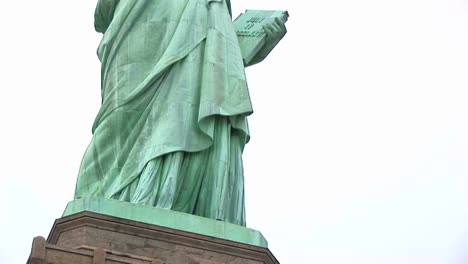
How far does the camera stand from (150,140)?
49.0 feet

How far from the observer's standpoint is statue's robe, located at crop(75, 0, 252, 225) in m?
14.6

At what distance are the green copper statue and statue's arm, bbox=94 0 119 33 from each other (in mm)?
316

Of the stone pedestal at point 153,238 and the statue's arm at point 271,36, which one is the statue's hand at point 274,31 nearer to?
the statue's arm at point 271,36

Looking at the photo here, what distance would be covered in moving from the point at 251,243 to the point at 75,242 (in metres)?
2.17

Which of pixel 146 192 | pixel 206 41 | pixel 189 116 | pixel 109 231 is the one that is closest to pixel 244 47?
pixel 206 41

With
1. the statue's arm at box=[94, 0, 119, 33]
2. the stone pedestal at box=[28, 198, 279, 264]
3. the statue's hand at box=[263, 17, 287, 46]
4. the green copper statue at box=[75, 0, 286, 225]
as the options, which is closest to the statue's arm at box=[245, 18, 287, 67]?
the statue's hand at box=[263, 17, 287, 46]

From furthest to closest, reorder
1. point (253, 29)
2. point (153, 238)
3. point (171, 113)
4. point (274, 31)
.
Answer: point (253, 29) < point (274, 31) < point (171, 113) < point (153, 238)

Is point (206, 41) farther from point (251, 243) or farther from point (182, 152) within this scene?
point (251, 243)

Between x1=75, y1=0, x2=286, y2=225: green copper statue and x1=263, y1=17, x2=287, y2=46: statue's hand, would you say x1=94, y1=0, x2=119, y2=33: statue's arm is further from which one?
x1=263, y1=17, x2=287, y2=46: statue's hand

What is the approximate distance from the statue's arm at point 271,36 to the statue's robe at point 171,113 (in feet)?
2.38

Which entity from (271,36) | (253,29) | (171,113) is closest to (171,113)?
(171,113)

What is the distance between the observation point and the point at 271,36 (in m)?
17.0

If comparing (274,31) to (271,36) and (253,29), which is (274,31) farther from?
(253,29)

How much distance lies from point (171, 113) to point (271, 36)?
8.60 feet
